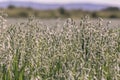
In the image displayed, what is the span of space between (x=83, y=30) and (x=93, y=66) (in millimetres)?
712

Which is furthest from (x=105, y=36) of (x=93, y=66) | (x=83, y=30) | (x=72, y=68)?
(x=72, y=68)

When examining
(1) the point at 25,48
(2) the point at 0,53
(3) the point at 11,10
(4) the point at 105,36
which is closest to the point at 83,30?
(4) the point at 105,36

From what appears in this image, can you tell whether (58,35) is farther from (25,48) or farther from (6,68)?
(6,68)

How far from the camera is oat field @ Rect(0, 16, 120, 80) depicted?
4.13 m

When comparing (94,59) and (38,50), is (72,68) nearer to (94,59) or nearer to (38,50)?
(94,59)

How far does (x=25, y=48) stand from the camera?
15.8 feet

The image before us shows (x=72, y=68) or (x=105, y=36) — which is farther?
(x=105, y=36)

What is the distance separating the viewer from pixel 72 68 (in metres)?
3.96

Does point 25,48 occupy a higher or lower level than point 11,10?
higher

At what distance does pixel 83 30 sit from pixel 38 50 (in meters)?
0.51

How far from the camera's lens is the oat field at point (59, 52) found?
4133 millimetres

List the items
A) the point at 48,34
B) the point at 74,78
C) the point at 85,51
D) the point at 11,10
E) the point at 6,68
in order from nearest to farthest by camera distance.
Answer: the point at 74,78 → the point at 6,68 → the point at 85,51 → the point at 48,34 → the point at 11,10

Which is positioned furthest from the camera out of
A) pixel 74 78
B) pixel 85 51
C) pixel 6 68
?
pixel 85 51

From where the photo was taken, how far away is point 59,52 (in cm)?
453
